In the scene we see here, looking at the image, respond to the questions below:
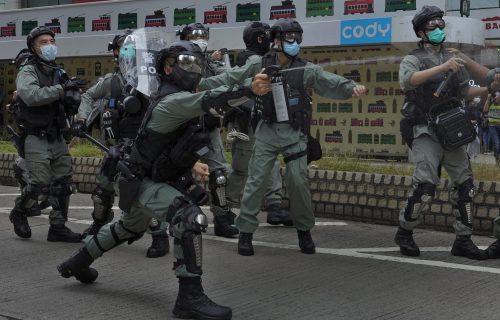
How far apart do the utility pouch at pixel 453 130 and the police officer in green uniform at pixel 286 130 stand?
36.1 inches

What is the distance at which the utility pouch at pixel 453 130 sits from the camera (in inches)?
261

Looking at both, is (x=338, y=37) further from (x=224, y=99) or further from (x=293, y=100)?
(x=224, y=99)

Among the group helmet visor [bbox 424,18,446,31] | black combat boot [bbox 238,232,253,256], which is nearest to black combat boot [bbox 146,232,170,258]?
black combat boot [bbox 238,232,253,256]

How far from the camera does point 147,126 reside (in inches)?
212

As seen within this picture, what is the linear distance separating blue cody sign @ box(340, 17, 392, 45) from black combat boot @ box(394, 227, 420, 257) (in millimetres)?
7363

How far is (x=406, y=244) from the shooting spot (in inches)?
273

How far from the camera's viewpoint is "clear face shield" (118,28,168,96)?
6316mm

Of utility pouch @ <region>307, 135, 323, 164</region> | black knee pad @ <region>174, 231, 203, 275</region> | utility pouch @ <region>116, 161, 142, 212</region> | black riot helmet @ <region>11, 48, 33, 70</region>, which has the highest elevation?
black riot helmet @ <region>11, 48, 33, 70</region>

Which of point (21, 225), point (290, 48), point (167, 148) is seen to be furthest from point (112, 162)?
point (21, 225)

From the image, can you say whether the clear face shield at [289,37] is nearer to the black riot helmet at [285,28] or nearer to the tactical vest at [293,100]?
the black riot helmet at [285,28]

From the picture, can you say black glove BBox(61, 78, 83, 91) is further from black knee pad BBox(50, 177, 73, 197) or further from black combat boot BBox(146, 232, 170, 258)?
black combat boot BBox(146, 232, 170, 258)

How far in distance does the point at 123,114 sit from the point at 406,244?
2.48m

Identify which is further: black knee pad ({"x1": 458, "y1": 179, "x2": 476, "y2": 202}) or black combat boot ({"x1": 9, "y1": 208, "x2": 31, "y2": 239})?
black combat boot ({"x1": 9, "y1": 208, "x2": 31, "y2": 239})

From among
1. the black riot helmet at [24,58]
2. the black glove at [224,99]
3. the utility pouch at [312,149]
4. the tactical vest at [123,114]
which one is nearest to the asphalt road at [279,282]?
the utility pouch at [312,149]
